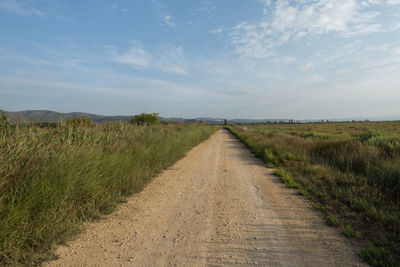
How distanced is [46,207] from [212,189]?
4015 millimetres

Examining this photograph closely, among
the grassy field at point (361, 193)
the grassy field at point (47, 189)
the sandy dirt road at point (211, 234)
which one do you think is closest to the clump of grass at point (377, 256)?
the grassy field at point (361, 193)

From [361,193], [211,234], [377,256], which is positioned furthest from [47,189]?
[361,193]

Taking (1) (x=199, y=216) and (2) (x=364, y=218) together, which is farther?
(1) (x=199, y=216)

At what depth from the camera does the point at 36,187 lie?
302cm

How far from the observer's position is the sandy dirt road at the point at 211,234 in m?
2.70

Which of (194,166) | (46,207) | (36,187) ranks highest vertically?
(36,187)

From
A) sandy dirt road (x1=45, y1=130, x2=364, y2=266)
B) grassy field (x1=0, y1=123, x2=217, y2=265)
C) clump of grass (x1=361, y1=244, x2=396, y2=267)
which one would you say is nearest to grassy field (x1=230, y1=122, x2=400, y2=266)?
clump of grass (x1=361, y1=244, x2=396, y2=267)

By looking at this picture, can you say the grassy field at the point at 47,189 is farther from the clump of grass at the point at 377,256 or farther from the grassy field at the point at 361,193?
the grassy field at the point at 361,193

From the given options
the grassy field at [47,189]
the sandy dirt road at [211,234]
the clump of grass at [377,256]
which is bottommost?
the sandy dirt road at [211,234]

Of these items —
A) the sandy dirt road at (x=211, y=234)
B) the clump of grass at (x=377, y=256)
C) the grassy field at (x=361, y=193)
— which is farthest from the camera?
the grassy field at (x=361, y=193)

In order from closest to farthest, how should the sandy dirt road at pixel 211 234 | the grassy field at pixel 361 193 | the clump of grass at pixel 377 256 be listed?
the clump of grass at pixel 377 256, the sandy dirt road at pixel 211 234, the grassy field at pixel 361 193

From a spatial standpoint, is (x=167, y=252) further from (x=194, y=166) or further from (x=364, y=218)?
(x=194, y=166)

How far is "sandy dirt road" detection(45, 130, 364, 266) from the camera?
8.86ft

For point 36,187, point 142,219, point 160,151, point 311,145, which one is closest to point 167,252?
point 142,219
